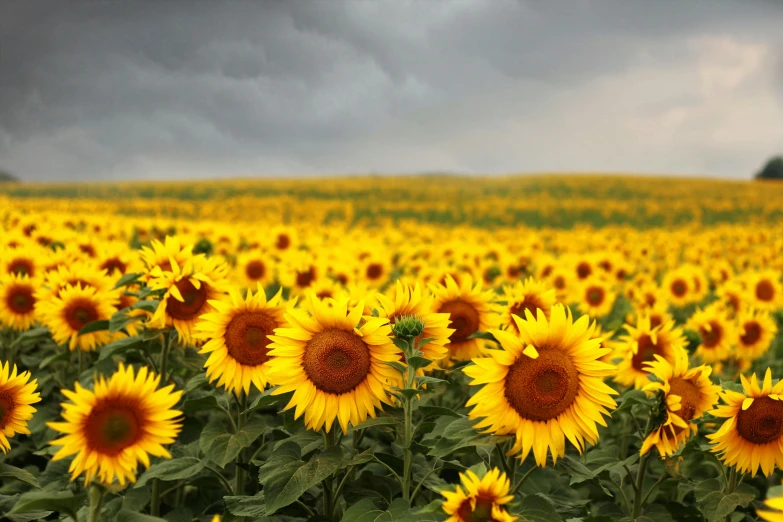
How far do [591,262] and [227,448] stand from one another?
743cm

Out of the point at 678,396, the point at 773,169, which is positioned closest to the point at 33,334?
the point at 678,396

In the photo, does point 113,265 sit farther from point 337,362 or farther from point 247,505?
point 337,362

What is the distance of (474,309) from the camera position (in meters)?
3.77

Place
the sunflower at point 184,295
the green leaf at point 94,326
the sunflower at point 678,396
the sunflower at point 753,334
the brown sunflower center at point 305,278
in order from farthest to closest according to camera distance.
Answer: the brown sunflower center at point 305,278 → the sunflower at point 753,334 → the green leaf at point 94,326 → the sunflower at point 184,295 → the sunflower at point 678,396

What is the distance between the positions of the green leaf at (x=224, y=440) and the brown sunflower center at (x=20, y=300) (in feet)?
8.66

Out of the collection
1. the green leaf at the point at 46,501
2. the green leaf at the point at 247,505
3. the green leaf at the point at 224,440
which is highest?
the green leaf at the point at 46,501

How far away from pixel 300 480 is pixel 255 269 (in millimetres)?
5342

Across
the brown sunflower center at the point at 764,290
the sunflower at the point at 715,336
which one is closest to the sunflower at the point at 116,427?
the sunflower at the point at 715,336

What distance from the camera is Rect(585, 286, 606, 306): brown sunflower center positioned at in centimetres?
827

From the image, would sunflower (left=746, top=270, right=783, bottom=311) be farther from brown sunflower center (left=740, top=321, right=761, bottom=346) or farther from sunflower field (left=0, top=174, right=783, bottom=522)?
sunflower field (left=0, top=174, right=783, bottom=522)

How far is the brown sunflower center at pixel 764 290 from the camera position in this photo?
8602 millimetres

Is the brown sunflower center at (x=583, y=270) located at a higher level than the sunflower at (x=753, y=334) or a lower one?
higher

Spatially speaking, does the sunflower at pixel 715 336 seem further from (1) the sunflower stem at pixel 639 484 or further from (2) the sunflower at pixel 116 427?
(2) the sunflower at pixel 116 427

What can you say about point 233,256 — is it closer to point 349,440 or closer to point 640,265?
point 349,440
